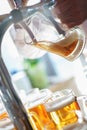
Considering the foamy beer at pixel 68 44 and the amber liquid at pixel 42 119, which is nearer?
the foamy beer at pixel 68 44

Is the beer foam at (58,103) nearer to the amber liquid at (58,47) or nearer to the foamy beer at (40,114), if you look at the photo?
A: the foamy beer at (40,114)

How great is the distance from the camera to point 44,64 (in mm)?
1488

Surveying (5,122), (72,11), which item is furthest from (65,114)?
(72,11)

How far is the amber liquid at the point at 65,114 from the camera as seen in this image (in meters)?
0.64

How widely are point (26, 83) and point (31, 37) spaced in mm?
712

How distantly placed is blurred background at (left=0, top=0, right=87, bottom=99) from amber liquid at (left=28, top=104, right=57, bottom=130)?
276 millimetres

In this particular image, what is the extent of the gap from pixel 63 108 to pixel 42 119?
0.23 feet

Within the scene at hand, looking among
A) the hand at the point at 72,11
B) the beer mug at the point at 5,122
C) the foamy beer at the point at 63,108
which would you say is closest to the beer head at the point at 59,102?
the foamy beer at the point at 63,108

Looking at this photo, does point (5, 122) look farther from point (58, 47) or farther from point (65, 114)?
point (58, 47)

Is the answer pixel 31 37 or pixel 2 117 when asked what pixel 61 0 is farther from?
pixel 2 117

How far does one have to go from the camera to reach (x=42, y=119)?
0.66 meters

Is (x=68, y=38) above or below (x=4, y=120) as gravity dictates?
above

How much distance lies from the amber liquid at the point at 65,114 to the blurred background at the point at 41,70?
245mm

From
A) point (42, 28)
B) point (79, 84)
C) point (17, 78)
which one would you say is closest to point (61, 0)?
point (42, 28)
